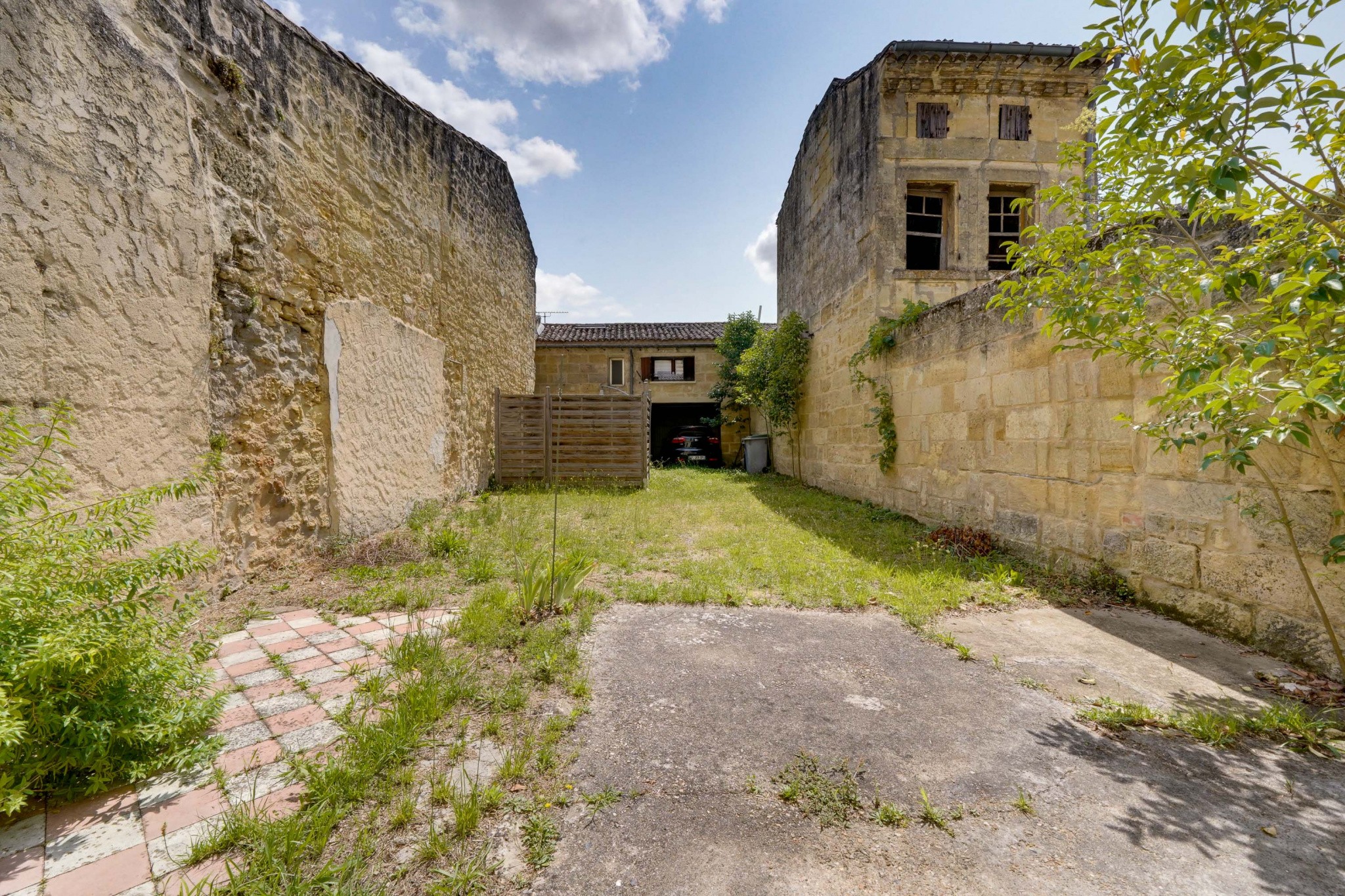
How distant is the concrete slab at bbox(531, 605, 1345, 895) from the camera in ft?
4.51

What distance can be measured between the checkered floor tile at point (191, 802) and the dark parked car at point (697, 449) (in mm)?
13791

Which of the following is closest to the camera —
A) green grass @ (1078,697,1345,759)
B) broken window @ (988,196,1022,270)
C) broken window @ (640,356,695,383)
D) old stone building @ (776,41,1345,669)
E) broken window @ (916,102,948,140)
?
green grass @ (1078,697,1345,759)

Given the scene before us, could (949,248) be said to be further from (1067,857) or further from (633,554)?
(1067,857)

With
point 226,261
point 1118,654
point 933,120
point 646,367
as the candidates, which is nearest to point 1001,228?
point 933,120

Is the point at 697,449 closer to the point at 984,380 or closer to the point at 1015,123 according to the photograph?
the point at 1015,123

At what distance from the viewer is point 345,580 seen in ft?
12.6

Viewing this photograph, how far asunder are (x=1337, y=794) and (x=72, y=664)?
156 inches

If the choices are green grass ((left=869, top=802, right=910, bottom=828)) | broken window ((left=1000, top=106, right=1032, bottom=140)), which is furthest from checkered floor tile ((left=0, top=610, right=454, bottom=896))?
broken window ((left=1000, top=106, right=1032, bottom=140))

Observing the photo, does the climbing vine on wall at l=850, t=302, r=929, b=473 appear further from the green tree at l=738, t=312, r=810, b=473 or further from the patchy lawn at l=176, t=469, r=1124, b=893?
the green tree at l=738, t=312, r=810, b=473

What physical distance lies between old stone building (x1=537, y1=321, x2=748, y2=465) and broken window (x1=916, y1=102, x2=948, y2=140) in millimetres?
9699

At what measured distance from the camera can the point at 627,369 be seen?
17.9m

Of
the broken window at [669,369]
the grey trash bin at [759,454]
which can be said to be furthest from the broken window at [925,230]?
the broken window at [669,369]

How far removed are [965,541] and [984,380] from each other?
158cm

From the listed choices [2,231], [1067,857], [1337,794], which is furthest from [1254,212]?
[2,231]
